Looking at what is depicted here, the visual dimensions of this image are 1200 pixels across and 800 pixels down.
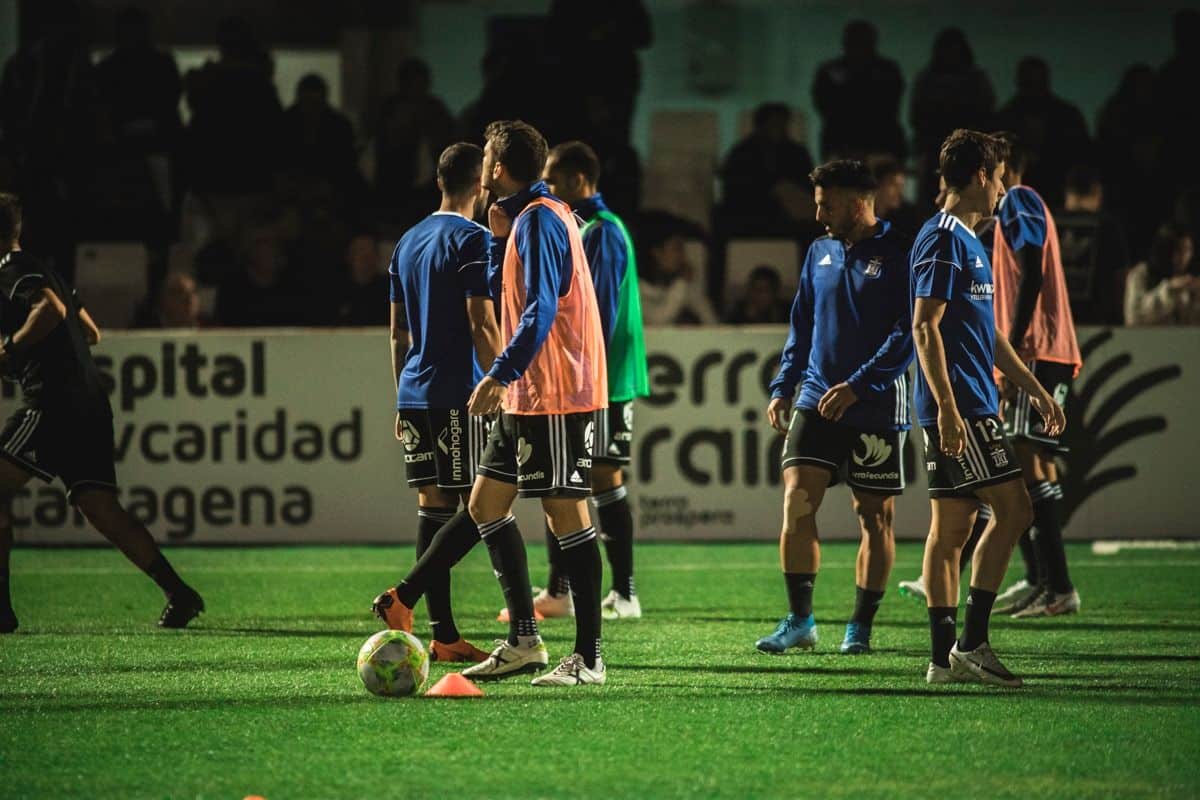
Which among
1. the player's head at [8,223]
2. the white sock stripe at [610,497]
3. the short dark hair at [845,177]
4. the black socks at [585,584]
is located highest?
the short dark hair at [845,177]

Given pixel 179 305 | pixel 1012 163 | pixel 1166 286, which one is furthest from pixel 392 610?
pixel 1166 286

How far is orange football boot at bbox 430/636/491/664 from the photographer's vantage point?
7879 millimetres

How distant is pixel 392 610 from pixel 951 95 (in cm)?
1060

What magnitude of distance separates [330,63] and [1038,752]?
1513 cm

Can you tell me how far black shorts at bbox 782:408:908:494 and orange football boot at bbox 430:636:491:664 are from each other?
4.95ft

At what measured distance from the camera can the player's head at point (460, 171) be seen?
7699mm

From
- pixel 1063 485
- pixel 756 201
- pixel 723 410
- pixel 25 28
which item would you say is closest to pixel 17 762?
pixel 723 410

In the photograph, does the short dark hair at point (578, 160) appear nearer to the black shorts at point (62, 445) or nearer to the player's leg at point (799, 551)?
the player's leg at point (799, 551)

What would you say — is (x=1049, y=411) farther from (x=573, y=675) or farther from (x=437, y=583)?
(x=437, y=583)

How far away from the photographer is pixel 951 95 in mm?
16875

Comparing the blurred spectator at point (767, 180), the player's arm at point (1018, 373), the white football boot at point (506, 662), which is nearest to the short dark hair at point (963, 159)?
the player's arm at point (1018, 373)

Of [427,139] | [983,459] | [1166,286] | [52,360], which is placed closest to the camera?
[983,459]

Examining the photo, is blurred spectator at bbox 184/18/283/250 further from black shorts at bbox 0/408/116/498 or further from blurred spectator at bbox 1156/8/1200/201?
black shorts at bbox 0/408/116/498

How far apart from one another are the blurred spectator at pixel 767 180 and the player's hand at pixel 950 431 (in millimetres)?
10127
